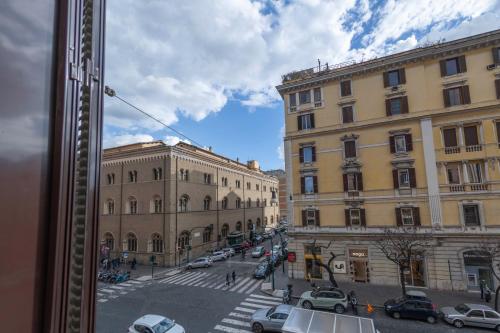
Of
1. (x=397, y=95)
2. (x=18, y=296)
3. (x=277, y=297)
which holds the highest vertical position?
(x=397, y=95)

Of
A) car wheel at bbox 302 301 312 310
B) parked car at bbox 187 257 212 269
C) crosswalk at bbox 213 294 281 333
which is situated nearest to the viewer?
crosswalk at bbox 213 294 281 333

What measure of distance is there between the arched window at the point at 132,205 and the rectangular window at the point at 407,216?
102ft

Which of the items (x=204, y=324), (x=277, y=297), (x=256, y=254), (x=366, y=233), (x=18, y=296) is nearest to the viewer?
(x=18, y=296)

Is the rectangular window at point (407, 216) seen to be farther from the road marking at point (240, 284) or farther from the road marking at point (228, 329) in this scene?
the road marking at point (228, 329)

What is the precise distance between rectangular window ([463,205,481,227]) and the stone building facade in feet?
94.2

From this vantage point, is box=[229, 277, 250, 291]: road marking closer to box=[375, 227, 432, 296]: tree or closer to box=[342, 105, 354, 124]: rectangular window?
box=[375, 227, 432, 296]: tree

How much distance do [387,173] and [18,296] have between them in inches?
1063

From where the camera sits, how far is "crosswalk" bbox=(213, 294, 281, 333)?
16.5 meters

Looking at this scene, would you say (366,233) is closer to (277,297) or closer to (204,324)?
(277,297)

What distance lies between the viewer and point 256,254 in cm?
3891

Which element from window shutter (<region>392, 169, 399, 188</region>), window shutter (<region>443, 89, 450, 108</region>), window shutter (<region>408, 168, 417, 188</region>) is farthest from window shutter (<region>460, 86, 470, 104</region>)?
window shutter (<region>392, 169, 399, 188</region>)

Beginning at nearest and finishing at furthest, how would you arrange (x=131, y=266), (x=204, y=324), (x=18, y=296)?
(x=18, y=296) < (x=204, y=324) < (x=131, y=266)

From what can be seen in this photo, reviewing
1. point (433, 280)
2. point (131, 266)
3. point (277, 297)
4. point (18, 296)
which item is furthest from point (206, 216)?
point (18, 296)

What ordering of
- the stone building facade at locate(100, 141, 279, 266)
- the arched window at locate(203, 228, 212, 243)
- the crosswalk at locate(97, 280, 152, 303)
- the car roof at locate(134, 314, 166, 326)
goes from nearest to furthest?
1. the car roof at locate(134, 314, 166, 326)
2. the crosswalk at locate(97, 280, 152, 303)
3. the stone building facade at locate(100, 141, 279, 266)
4. the arched window at locate(203, 228, 212, 243)
